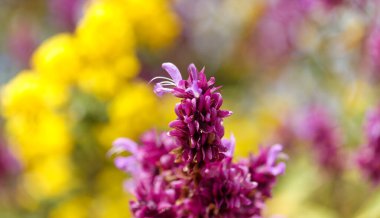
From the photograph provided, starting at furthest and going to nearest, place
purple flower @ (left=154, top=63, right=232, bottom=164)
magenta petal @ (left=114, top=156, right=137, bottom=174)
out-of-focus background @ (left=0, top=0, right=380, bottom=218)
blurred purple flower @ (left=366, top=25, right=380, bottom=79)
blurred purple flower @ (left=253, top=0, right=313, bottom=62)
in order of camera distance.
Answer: blurred purple flower @ (left=253, top=0, right=313, bottom=62) < out-of-focus background @ (left=0, top=0, right=380, bottom=218) < blurred purple flower @ (left=366, top=25, right=380, bottom=79) < magenta petal @ (left=114, top=156, right=137, bottom=174) < purple flower @ (left=154, top=63, right=232, bottom=164)

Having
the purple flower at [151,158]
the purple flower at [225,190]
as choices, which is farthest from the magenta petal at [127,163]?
the purple flower at [225,190]

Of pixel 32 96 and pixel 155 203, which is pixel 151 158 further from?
pixel 32 96

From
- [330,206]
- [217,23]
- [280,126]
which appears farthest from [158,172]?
[217,23]

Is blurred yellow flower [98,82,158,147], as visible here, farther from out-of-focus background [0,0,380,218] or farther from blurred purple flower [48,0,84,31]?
blurred purple flower [48,0,84,31]

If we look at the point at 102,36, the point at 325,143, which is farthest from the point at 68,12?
the point at 325,143

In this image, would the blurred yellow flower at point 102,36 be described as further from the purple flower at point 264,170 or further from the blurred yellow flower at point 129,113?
the purple flower at point 264,170

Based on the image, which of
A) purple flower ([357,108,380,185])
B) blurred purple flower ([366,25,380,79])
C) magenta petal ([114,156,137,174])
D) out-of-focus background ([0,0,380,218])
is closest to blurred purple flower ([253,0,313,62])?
out-of-focus background ([0,0,380,218])

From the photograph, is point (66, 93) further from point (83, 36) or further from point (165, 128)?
point (165, 128)
